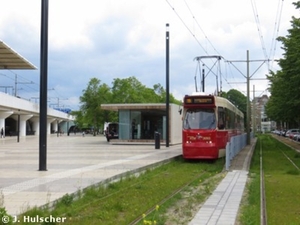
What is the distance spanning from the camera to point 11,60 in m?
49.4

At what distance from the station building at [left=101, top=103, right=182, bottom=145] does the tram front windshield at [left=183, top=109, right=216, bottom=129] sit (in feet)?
59.6

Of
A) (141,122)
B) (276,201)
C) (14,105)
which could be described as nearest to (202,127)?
(276,201)

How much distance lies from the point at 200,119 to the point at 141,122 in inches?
807

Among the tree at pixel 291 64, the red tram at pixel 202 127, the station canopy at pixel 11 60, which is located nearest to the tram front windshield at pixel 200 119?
the red tram at pixel 202 127

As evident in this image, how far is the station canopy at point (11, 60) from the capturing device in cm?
4425

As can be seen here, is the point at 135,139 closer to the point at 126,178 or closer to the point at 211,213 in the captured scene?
the point at 126,178

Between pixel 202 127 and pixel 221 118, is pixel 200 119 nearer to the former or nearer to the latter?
pixel 202 127

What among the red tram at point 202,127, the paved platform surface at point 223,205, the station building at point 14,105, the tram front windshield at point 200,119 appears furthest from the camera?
the station building at point 14,105

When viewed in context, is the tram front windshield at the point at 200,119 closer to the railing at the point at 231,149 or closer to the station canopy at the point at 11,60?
the railing at the point at 231,149

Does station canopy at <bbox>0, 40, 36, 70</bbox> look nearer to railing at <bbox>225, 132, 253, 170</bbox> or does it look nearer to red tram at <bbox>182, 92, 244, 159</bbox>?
railing at <bbox>225, 132, 253, 170</bbox>

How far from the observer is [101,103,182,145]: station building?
41406 mm

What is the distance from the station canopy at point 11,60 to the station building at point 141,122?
1084 centimetres

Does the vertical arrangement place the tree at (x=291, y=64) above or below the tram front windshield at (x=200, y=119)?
above

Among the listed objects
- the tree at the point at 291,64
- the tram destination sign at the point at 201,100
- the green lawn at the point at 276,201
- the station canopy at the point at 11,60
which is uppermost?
the station canopy at the point at 11,60
